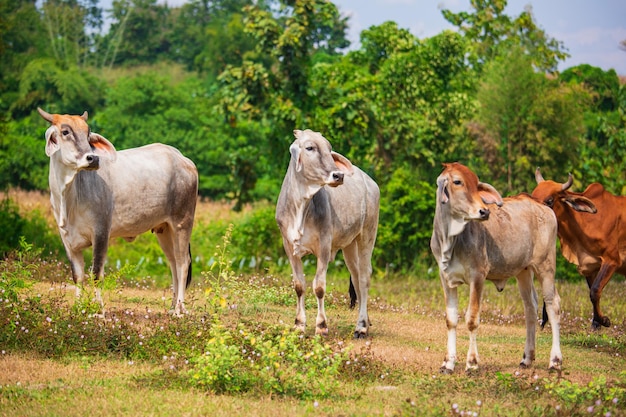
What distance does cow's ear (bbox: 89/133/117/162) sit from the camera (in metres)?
10.2

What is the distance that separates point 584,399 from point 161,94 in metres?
26.4

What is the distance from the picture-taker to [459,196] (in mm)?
8594

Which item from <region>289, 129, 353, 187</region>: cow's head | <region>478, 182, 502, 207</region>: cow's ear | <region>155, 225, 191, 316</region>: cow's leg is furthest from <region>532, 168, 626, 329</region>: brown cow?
<region>155, 225, 191, 316</region>: cow's leg

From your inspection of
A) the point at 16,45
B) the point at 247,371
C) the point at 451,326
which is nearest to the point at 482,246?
the point at 451,326

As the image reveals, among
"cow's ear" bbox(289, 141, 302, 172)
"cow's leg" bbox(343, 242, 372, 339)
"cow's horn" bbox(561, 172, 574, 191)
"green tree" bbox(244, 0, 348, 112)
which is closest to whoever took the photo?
"cow's ear" bbox(289, 141, 302, 172)

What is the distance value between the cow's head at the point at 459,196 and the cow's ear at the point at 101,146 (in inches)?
152

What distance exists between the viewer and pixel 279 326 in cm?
884

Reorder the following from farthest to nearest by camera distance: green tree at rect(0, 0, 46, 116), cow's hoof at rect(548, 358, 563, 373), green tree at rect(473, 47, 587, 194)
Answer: green tree at rect(0, 0, 46, 116) < green tree at rect(473, 47, 587, 194) < cow's hoof at rect(548, 358, 563, 373)

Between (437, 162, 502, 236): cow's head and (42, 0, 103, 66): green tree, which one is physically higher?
(42, 0, 103, 66): green tree

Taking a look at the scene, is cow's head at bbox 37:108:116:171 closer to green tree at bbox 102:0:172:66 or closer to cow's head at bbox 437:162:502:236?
cow's head at bbox 437:162:502:236

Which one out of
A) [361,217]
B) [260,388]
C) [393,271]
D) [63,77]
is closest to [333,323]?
[361,217]

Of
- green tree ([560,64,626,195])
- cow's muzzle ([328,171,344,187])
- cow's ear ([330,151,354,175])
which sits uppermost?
green tree ([560,64,626,195])

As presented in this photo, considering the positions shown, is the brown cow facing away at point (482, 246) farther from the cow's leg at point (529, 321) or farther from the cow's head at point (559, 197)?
the cow's head at point (559, 197)

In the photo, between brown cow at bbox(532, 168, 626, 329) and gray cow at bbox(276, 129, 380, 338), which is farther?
brown cow at bbox(532, 168, 626, 329)
